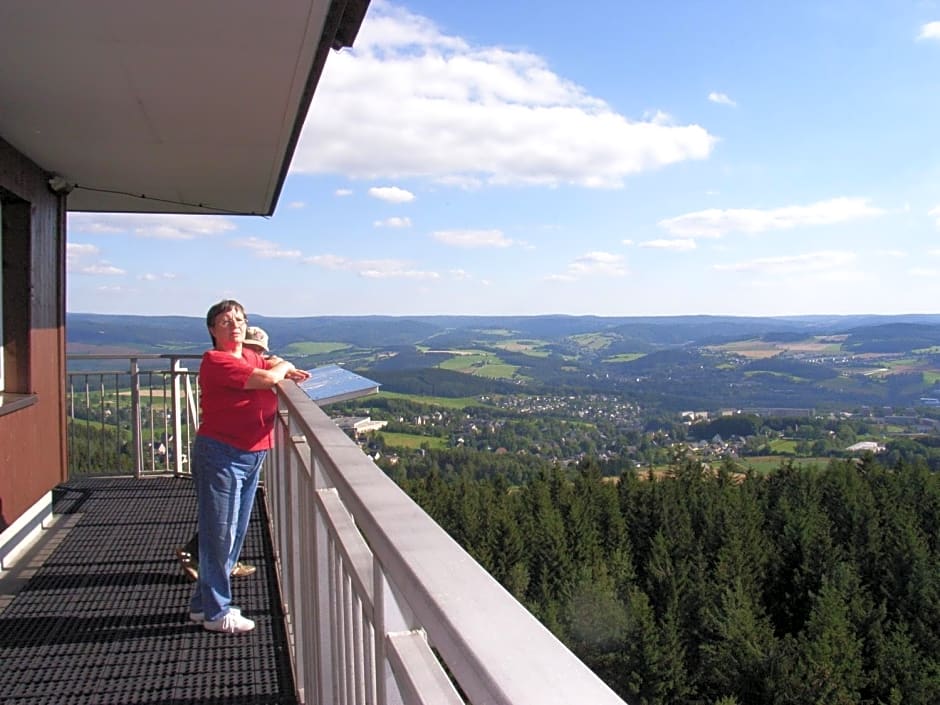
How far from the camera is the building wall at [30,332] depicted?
425 centimetres

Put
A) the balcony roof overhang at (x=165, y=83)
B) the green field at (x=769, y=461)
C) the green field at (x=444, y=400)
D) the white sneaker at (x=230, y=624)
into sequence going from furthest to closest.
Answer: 1. the green field at (x=444, y=400)
2. the green field at (x=769, y=461)
3. the white sneaker at (x=230, y=624)
4. the balcony roof overhang at (x=165, y=83)

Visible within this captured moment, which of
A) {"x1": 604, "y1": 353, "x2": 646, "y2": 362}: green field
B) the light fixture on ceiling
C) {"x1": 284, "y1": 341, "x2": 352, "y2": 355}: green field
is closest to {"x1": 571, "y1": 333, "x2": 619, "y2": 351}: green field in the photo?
{"x1": 604, "y1": 353, "x2": 646, "y2": 362}: green field

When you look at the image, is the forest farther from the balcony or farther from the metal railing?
the balcony

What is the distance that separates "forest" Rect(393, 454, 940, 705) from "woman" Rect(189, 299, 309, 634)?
1552 inches

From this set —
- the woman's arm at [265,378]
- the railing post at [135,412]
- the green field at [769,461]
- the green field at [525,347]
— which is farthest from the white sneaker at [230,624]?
the green field at [525,347]

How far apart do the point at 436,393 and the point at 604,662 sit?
41.7 meters

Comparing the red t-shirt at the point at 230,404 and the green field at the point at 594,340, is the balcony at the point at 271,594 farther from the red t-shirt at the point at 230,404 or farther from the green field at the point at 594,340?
the green field at the point at 594,340

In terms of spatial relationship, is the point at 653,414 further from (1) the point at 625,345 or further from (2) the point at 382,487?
(2) the point at 382,487

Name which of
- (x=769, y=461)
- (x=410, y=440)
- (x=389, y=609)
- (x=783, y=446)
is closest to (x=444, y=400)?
(x=410, y=440)

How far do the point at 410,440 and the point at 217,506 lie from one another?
62.3m

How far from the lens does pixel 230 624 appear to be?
3248 mm

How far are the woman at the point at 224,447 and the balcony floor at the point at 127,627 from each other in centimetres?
22

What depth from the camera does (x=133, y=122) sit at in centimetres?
356

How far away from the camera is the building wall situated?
4.25m
